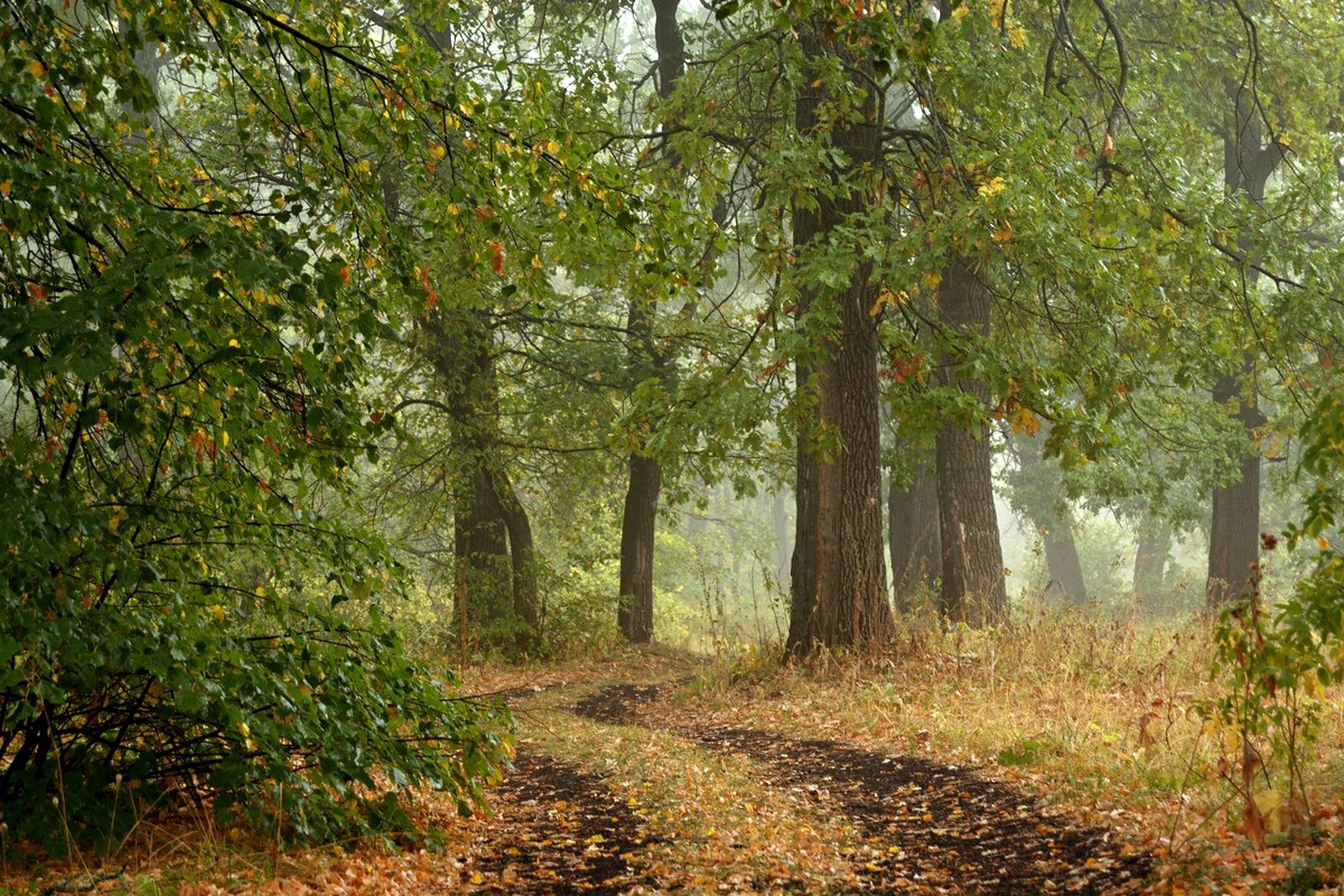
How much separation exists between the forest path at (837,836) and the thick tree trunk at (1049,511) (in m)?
21.2

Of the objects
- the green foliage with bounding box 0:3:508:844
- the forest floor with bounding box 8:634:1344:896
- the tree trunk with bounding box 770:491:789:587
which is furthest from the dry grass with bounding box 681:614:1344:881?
the tree trunk with bounding box 770:491:789:587

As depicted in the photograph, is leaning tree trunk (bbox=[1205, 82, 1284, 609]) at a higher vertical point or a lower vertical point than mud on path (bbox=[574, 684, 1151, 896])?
higher

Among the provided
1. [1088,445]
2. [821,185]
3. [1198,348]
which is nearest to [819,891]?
[1088,445]

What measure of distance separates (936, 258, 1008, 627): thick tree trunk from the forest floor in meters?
4.72

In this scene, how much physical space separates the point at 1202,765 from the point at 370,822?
3.83m

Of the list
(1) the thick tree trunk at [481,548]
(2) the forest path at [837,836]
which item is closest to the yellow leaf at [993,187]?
(2) the forest path at [837,836]

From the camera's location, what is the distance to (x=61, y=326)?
3477 mm

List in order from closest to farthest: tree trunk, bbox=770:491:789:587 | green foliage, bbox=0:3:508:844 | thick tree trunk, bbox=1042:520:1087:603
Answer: green foliage, bbox=0:3:508:844, thick tree trunk, bbox=1042:520:1087:603, tree trunk, bbox=770:491:789:587

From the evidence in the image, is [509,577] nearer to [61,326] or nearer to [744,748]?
[744,748]

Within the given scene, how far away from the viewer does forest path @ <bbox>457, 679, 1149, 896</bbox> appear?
4.76m

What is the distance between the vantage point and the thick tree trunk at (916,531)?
691 inches

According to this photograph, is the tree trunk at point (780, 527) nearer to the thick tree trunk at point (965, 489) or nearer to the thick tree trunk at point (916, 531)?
the thick tree trunk at point (916, 531)

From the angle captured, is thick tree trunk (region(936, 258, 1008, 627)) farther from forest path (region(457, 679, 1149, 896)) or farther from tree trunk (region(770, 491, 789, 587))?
tree trunk (region(770, 491, 789, 587))

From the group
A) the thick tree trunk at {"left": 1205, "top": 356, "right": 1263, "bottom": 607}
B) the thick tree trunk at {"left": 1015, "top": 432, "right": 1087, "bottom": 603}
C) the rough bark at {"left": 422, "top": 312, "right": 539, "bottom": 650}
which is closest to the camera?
the rough bark at {"left": 422, "top": 312, "right": 539, "bottom": 650}
